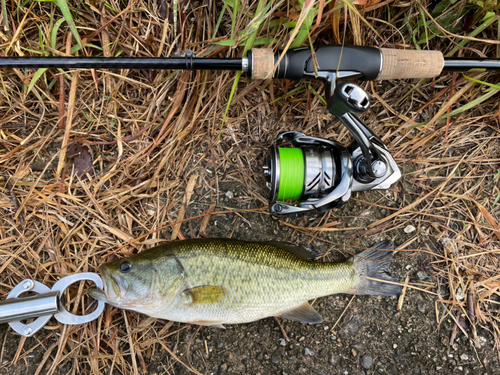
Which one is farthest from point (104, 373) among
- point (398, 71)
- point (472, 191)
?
point (472, 191)

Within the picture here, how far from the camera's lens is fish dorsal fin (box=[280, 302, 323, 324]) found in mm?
2562

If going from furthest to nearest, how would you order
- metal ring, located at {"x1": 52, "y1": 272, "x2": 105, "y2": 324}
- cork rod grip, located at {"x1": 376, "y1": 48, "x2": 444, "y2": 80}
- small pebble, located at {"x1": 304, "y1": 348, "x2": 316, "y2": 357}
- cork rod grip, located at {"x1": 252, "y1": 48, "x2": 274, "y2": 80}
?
small pebble, located at {"x1": 304, "y1": 348, "x2": 316, "y2": 357} → metal ring, located at {"x1": 52, "y1": 272, "x2": 105, "y2": 324} → cork rod grip, located at {"x1": 376, "y1": 48, "x2": 444, "y2": 80} → cork rod grip, located at {"x1": 252, "y1": 48, "x2": 274, "y2": 80}

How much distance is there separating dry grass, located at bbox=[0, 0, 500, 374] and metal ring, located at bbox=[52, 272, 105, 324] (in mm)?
122

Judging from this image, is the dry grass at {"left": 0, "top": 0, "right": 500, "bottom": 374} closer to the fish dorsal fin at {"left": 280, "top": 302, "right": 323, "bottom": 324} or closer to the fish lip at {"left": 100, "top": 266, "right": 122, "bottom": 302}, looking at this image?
the fish lip at {"left": 100, "top": 266, "right": 122, "bottom": 302}

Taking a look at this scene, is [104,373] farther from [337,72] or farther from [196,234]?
[337,72]

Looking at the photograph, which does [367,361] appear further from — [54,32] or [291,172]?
[54,32]

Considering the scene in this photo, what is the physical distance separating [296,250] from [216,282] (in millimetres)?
727

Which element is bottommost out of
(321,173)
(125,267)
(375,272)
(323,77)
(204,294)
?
(375,272)

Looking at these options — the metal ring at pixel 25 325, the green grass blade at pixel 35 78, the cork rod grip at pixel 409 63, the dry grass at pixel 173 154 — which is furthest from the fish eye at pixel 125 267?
the cork rod grip at pixel 409 63

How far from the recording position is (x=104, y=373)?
2.67 m

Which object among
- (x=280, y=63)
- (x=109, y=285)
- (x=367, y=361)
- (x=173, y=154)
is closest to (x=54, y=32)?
(x=173, y=154)

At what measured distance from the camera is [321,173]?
2424 mm

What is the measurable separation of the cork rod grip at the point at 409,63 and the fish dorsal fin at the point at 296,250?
1.46m

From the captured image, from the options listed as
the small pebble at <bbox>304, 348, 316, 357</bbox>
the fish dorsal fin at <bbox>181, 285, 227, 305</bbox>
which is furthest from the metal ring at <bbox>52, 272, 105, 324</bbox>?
the small pebble at <bbox>304, 348, 316, 357</bbox>
